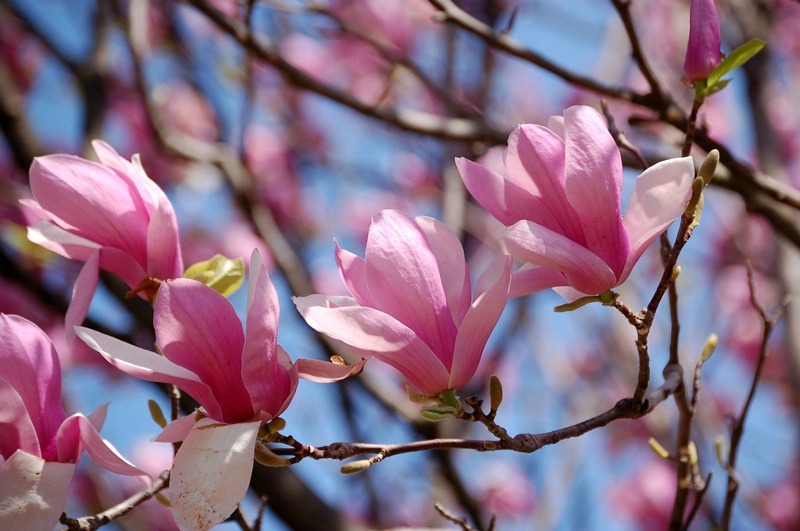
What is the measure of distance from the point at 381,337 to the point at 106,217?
304 mm

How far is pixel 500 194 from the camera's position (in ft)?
2.12

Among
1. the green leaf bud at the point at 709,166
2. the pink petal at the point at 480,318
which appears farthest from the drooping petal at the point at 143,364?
the green leaf bud at the point at 709,166

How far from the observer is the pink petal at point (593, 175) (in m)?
0.62

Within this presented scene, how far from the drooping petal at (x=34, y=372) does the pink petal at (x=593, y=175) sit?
0.47 meters

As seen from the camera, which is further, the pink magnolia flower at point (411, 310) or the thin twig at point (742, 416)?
the thin twig at point (742, 416)

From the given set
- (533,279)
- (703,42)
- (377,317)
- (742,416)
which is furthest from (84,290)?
(742,416)

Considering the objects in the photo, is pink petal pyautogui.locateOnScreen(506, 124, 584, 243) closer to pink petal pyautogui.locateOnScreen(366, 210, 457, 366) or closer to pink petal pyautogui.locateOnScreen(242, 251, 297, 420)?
pink petal pyautogui.locateOnScreen(366, 210, 457, 366)

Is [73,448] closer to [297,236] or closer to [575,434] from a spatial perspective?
[575,434]

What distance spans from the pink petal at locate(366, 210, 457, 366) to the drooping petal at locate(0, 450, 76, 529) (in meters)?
0.30

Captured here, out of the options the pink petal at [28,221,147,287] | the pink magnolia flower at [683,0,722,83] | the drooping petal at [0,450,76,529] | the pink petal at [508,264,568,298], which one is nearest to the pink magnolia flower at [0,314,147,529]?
the drooping petal at [0,450,76,529]

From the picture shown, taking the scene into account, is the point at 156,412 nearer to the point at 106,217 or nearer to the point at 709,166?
the point at 106,217

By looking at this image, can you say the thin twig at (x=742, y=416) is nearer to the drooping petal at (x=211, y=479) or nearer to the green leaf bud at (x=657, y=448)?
the green leaf bud at (x=657, y=448)

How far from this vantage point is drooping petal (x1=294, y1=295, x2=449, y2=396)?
23.1 inches

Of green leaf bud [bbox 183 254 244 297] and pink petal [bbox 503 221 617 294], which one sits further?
green leaf bud [bbox 183 254 244 297]
